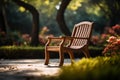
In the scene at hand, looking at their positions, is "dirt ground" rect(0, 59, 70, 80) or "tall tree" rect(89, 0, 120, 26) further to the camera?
"tall tree" rect(89, 0, 120, 26)

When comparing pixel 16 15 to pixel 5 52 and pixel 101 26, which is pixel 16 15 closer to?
pixel 101 26

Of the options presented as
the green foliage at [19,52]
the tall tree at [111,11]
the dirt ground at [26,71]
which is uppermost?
the dirt ground at [26,71]

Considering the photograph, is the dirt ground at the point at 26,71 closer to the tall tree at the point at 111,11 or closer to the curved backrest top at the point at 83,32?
the curved backrest top at the point at 83,32

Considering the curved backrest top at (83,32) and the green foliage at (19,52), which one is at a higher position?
the curved backrest top at (83,32)

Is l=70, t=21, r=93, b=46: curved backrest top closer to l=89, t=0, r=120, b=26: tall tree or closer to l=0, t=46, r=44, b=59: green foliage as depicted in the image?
l=0, t=46, r=44, b=59: green foliage

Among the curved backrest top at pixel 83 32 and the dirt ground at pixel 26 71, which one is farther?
the curved backrest top at pixel 83 32

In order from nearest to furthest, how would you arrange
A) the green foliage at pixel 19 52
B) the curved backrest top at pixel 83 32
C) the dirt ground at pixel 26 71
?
the dirt ground at pixel 26 71, the curved backrest top at pixel 83 32, the green foliage at pixel 19 52

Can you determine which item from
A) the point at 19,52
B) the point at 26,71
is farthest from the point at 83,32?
the point at 19,52

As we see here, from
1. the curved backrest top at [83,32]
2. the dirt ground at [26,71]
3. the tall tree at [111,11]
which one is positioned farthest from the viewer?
the tall tree at [111,11]

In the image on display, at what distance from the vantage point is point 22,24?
41438mm

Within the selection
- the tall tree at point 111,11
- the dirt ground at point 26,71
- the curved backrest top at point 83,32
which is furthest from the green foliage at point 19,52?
the tall tree at point 111,11

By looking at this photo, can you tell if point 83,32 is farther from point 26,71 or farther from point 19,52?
point 19,52

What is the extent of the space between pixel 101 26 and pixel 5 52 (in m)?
26.3

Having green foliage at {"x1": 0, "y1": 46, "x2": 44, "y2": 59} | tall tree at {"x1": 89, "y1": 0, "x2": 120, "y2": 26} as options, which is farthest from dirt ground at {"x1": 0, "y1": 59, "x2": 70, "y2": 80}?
tall tree at {"x1": 89, "y1": 0, "x2": 120, "y2": 26}
